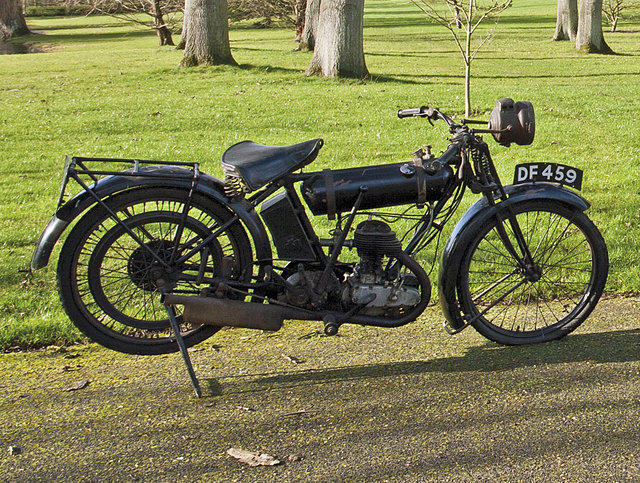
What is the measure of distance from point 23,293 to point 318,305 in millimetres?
2407

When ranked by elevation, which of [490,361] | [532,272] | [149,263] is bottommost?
[490,361]

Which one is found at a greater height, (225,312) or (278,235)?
(278,235)

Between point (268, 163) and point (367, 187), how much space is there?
0.50m

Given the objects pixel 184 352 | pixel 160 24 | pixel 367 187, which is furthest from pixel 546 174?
pixel 160 24

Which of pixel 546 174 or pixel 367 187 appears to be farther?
pixel 546 174

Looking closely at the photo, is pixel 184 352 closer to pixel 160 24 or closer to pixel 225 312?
pixel 225 312

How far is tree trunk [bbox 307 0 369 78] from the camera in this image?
16141 millimetres

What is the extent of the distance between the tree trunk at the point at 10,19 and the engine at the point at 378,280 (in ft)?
144

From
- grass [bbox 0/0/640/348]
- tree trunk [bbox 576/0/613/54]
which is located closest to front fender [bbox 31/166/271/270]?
grass [bbox 0/0/640/348]

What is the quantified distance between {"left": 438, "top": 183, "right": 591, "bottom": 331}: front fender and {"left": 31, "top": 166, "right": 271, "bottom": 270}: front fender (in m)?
0.96

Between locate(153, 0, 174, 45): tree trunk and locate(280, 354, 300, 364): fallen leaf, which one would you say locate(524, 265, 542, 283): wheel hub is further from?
locate(153, 0, 174, 45): tree trunk

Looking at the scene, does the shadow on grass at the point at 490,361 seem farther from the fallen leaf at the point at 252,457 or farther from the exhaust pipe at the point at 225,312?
the fallen leaf at the point at 252,457

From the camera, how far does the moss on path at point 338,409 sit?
3109 mm

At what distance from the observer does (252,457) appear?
10.4 feet
